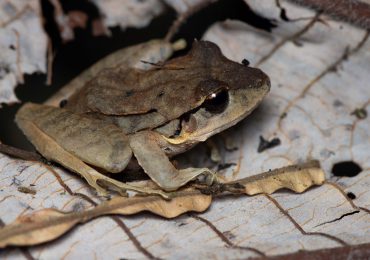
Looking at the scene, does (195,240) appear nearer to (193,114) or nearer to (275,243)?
(275,243)

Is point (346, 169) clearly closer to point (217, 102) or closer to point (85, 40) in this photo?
point (217, 102)

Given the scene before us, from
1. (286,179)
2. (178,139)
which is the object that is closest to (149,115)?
(178,139)

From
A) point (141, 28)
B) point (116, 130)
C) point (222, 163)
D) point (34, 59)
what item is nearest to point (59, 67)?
point (34, 59)

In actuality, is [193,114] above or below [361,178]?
above

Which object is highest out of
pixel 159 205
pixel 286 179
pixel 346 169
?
pixel 159 205

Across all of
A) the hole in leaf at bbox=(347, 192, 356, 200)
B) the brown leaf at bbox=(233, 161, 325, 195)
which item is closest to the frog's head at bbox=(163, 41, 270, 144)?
the brown leaf at bbox=(233, 161, 325, 195)

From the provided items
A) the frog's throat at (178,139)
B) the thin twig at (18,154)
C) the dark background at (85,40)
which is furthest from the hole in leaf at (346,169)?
the thin twig at (18,154)
